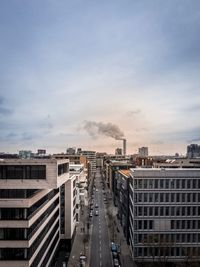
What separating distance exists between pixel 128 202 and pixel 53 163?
142 feet

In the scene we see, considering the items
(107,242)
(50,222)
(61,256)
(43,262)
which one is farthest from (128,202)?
(43,262)

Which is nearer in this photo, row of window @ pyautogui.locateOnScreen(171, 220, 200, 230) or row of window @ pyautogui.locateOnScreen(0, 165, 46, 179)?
row of window @ pyautogui.locateOnScreen(0, 165, 46, 179)

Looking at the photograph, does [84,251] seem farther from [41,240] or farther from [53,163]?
[53,163]

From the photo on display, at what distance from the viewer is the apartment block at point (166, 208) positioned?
88.6 meters

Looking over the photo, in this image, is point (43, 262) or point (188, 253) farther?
point (188, 253)

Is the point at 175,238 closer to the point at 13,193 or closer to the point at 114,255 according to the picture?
the point at 114,255

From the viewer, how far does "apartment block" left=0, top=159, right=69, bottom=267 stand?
57.0 meters

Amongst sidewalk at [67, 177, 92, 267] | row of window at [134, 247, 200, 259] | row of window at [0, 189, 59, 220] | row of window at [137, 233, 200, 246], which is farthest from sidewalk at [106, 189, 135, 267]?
row of window at [0, 189, 59, 220]

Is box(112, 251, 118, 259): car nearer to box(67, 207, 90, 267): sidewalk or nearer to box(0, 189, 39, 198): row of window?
box(67, 207, 90, 267): sidewalk

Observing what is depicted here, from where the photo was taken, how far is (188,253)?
83.8m

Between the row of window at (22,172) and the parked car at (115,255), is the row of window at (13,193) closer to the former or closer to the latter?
the row of window at (22,172)

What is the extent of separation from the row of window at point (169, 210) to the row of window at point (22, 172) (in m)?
33.5

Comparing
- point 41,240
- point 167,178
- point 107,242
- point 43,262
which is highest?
point 167,178

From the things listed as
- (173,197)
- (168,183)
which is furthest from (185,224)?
(168,183)
